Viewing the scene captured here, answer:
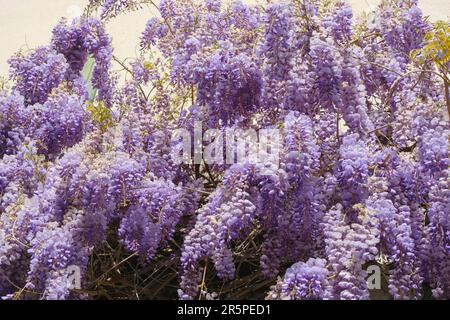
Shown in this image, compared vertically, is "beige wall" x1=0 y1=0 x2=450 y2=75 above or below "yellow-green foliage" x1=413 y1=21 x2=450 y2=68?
above

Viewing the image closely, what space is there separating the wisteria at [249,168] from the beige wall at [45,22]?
2.51m

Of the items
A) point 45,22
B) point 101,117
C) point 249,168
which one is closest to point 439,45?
point 249,168

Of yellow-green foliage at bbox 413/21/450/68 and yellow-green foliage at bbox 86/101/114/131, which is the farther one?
yellow-green foliage at bbox 86/101/114/131

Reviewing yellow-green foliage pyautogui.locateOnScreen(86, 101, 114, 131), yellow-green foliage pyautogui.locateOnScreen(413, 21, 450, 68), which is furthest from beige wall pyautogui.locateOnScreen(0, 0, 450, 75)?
yellow-green foliage pyautogui.locateOnScreen(413, 21, 450, 68)

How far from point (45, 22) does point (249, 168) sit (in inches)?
175

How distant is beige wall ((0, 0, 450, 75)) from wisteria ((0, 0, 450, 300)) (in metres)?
2.51

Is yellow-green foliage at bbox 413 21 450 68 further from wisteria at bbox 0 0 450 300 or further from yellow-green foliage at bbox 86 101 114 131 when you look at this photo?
yellow-green foliage at bbox 86 101 114 131

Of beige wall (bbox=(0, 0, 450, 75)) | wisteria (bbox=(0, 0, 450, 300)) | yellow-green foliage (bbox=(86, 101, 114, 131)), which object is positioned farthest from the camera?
beige wall (bbox=(0, 0, 450, 75))

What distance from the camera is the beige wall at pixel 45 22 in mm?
6930

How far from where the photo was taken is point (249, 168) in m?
3.38

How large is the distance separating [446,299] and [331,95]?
39.2 inches

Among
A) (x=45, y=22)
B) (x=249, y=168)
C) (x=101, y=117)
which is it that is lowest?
(x=249, y=168)

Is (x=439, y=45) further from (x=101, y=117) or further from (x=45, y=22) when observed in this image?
(x=45, y=22)

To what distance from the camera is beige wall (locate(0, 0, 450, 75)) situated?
22.7ft
